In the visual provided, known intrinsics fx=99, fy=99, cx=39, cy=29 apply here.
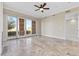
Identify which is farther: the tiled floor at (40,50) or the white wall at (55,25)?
the white wall at (55,25)

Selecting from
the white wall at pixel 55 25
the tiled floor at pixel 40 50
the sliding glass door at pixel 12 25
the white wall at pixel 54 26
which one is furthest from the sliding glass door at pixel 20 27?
the tiled floor at pixel 40 50

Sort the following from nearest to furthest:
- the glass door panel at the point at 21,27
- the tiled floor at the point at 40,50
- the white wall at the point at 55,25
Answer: the tiled floor at the point at 40,50
the white wall at the point at 55,25
the glass door panel at the point at 21,27

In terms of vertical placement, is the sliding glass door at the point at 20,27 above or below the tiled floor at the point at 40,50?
above

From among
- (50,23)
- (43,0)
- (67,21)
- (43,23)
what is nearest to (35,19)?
(43,23)

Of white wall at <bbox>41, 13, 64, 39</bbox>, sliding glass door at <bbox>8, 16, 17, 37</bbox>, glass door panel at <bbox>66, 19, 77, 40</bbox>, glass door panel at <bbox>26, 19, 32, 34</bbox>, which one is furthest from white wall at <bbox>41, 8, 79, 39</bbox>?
sliding glass door at <bbox>8, 16, 17, 37</bbox>

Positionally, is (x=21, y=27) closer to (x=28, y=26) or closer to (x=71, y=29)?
(x=28, y=26)

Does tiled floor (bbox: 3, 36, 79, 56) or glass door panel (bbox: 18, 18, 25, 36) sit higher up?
glass door panel (bbox: 18, 18, 25, 36)

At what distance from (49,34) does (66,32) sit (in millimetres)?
3549

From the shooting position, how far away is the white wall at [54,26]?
10.1 metres

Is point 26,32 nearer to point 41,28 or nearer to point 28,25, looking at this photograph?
point 28,25

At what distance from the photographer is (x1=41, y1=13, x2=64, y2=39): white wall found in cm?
1010

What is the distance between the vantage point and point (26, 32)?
12289 millimetres

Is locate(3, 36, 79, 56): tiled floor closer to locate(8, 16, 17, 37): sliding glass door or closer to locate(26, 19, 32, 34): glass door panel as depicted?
locate(8, 16, 17, 37): sliding glass door

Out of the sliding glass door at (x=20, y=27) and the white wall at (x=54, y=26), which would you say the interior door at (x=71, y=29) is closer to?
the white wall at (x=54, y=26)
